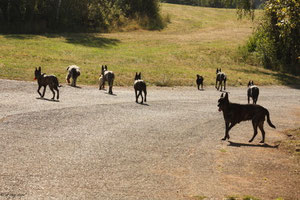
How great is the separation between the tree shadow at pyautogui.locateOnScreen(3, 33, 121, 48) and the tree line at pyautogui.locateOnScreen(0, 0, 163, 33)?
383 centimetres

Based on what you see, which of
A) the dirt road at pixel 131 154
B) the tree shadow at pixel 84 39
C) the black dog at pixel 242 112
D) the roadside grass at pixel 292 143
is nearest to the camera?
the dirt road at pixel 131 154

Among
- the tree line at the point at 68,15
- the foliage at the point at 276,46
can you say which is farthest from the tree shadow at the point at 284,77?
the tree line at the point at 68,15

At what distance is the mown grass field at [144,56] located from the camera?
36.1 m

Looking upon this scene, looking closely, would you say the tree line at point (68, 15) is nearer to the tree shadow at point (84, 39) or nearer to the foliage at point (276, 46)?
the tree shadow at point (84, 39)

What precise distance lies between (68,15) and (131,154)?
53894 mm

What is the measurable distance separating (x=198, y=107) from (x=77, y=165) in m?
13.1

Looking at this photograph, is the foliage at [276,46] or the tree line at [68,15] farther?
the tree line at [68,15]

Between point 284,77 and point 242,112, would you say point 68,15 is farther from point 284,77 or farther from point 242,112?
point 242,112

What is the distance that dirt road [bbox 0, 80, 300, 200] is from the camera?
10.7 metres

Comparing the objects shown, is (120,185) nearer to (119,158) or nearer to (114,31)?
(119,158)

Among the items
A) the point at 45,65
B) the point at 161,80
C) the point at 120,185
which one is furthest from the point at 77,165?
the point at 45,65

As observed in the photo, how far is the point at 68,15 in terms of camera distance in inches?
2532

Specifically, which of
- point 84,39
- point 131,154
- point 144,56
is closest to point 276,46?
point 144,56

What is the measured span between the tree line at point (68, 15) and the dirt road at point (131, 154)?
39.5 m
